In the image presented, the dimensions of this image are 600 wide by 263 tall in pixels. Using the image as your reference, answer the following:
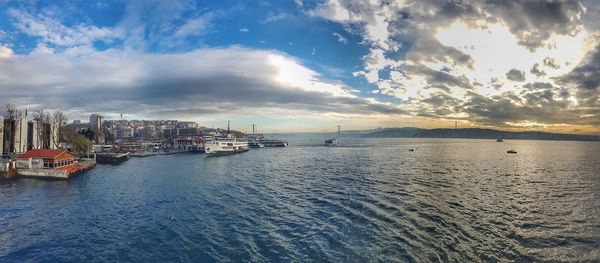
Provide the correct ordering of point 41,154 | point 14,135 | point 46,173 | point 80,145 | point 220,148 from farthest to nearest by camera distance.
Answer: point 220,148, point 80,145, point 14,135, point 41,154, point 46,173

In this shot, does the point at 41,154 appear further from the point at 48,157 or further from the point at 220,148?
the point at 220,148

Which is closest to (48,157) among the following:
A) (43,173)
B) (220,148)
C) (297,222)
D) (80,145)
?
(43,173)

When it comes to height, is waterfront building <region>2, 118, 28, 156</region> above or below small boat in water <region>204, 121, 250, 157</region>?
above

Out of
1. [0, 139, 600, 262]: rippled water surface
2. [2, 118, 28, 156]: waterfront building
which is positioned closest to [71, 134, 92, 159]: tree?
→ [2, 118, 28, 156]: waterfront building

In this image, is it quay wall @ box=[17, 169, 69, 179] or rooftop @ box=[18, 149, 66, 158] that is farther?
rooftop @ box=[18, 149, 66, 158]

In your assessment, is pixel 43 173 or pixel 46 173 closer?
pixel 46 173

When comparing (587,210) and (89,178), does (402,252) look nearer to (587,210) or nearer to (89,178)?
(587,210)

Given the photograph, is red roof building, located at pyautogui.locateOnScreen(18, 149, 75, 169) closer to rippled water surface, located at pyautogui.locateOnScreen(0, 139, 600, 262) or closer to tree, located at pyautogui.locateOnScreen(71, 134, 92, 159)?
rippled water surface, located at pyautogui.locateOnScreen(0, 139, 600, 262)

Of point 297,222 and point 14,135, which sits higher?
point 14,135

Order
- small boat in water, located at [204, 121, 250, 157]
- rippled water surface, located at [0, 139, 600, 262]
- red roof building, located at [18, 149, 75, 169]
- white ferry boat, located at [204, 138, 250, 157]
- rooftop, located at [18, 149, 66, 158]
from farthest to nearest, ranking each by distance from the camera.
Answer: white ferry boat, located at [204, 138, 250, 157] < small boat in water, located at [204, 121, 250, 157] < rooftop, located at [18, 149, 66, 158] < red roof building, located at [18, 149, 75, 169] < rippled water surface, located at [0, 139, 600, 262]

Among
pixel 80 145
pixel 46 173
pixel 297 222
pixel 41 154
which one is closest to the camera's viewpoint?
pixel 297 222

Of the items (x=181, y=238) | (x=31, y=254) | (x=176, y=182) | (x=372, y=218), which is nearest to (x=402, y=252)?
(x=372, y=218)

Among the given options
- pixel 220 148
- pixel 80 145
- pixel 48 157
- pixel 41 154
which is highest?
pixel 80 145

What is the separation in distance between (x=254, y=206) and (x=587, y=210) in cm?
3981
